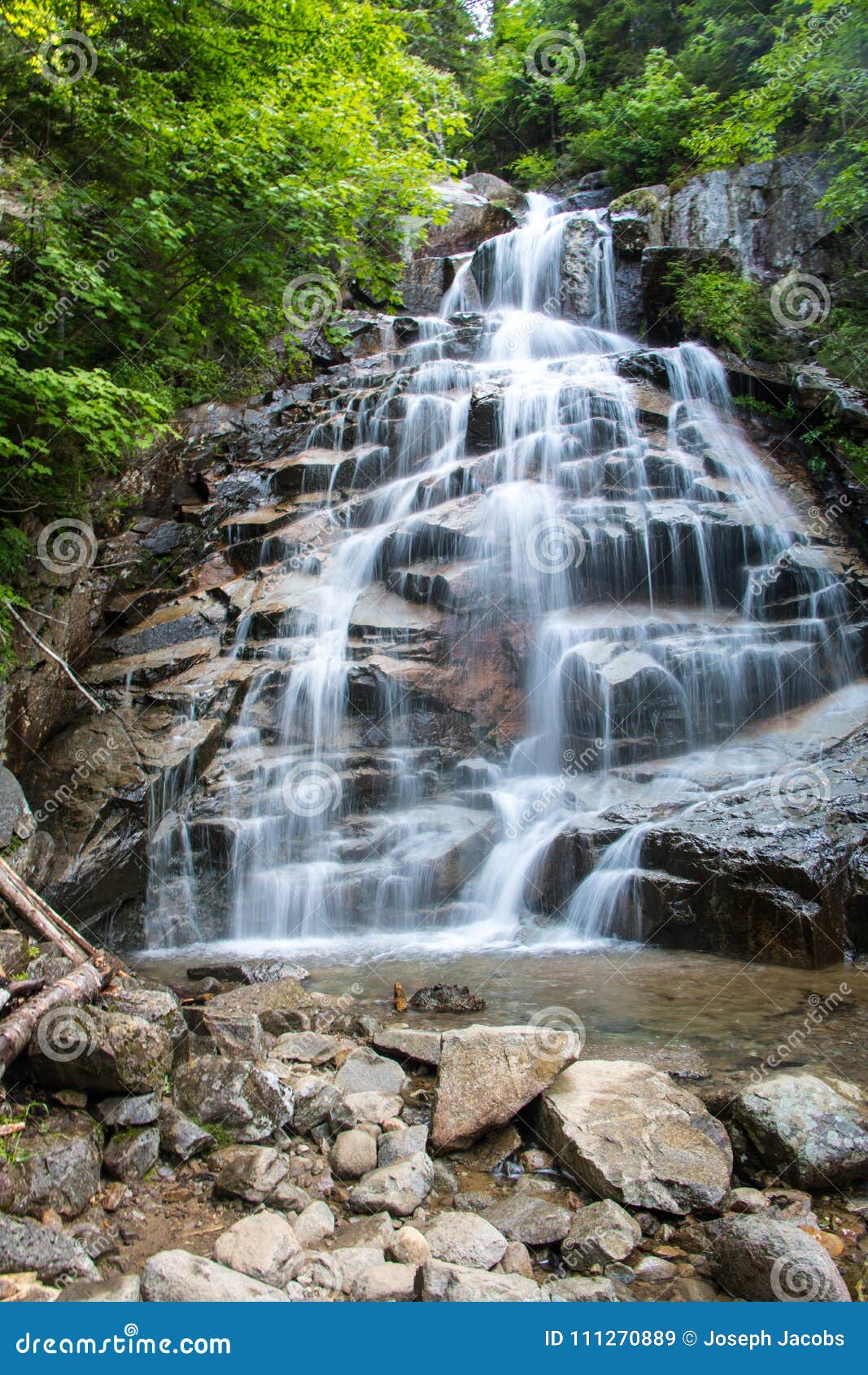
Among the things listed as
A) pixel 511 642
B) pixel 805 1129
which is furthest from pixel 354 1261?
pixel 511 642

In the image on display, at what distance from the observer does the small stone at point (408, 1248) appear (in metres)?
2.73

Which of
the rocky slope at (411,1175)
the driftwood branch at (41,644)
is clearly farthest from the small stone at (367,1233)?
the driftwood branch at (41,644)

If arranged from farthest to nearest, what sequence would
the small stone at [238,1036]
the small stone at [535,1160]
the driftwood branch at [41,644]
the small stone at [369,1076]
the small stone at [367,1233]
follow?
the driftwood branch at [41,644]
the small stone at [238,1036]
the small stone at [369,1076]
the small stone at [535,1160]
the small stone at [367,1233]

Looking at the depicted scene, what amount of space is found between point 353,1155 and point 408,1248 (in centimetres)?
70

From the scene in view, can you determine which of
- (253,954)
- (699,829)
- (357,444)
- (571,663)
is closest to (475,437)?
(357,444)

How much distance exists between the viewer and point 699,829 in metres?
7.16

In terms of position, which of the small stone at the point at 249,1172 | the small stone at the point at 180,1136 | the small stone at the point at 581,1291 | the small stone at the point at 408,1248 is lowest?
the small stone at the point at 581,1291

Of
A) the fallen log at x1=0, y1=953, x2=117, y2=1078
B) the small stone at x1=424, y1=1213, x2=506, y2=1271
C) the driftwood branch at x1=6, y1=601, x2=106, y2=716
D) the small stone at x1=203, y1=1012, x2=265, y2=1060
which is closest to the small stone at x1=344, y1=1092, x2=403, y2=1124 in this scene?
the small stone at x1=203, y1=1012, x2=265, y2=1060

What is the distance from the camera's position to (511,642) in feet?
32.1

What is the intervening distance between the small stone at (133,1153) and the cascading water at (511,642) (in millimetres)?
4335

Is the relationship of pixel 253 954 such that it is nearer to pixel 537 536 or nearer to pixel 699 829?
pixel 699 829

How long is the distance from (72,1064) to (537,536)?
865 centimetres

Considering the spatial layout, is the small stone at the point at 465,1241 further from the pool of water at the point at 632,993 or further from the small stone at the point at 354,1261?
the pool of water at the point at 632,993

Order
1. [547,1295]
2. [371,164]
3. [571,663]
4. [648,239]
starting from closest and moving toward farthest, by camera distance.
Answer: [547,1295] → [571,663] → [371,164] → [648,239]
